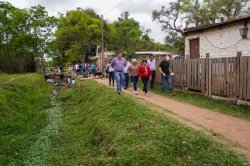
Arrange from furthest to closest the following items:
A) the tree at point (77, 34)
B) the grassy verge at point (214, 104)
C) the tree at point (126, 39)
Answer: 1. the tree at point (77, 34)
2. the tree at point (126, 39)
3. the grassy verge at point (214, 104)

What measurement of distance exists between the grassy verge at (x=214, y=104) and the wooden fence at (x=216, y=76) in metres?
0.36

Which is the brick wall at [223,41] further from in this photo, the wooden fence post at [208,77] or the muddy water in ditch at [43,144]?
the muddy water in ditch at [43,144]

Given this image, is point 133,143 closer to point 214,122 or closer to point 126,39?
point 214,122

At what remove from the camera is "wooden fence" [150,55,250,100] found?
12.3 m

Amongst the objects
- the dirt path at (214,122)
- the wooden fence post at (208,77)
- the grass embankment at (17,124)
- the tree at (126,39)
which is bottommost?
the grass embankment at (17,124)

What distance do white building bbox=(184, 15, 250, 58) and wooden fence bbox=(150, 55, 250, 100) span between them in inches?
97.7

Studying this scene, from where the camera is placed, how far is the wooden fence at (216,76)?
12.3m

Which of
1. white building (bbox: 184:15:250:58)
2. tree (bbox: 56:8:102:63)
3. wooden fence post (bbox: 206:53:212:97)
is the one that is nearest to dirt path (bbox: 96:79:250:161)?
wooden fence post (bbox: 206:53:212:97)

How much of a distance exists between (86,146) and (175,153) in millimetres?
3638

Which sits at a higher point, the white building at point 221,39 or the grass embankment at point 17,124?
the white building at point 221,39

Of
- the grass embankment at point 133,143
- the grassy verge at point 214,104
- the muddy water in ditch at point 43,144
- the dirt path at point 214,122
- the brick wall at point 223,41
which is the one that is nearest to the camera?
the grass embankment at point 133,143

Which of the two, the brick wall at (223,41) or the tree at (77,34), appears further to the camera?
the tree at (77,34)

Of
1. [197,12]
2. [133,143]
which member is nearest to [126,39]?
[197,12]

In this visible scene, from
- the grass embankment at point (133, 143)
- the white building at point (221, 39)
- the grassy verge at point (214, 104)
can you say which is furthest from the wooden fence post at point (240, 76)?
the grass embankment at point (133, 143)
